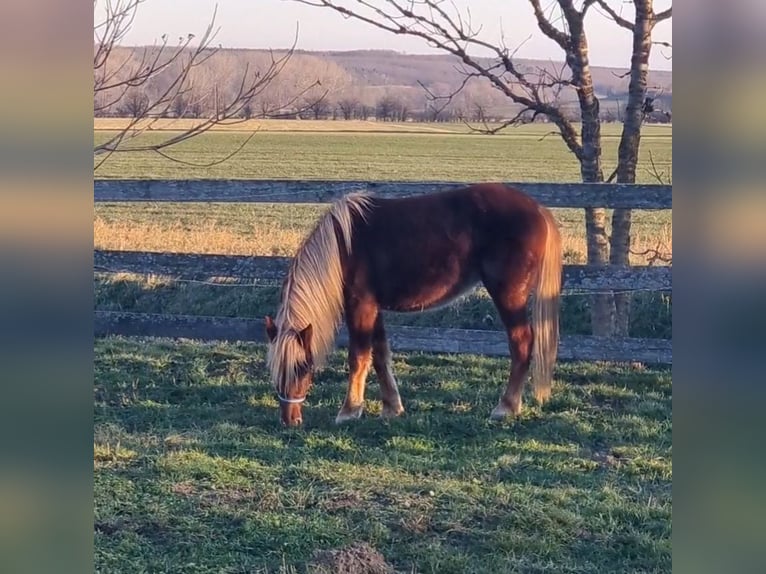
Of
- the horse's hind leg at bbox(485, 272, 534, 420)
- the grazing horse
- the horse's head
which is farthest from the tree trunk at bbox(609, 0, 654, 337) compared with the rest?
the horse's head

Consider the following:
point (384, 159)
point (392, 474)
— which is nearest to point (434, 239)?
point (392, 474)

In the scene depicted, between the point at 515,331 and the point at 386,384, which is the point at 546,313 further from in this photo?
the point at 386,384

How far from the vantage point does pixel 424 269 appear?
5.73m

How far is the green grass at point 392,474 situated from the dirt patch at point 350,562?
89 millimetres

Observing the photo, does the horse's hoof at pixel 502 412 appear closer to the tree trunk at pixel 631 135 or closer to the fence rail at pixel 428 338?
the fence rail at pixel 428 338

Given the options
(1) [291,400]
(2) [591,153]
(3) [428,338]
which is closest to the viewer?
(1) [291,400]

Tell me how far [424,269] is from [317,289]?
76 centimetres

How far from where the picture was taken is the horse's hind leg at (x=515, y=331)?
5.56 metres
